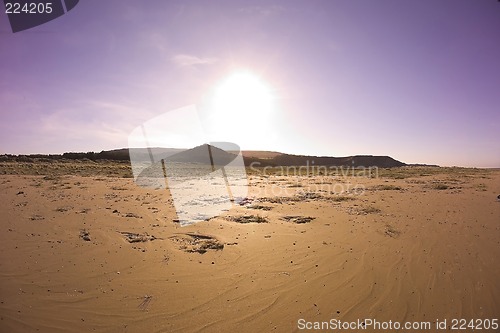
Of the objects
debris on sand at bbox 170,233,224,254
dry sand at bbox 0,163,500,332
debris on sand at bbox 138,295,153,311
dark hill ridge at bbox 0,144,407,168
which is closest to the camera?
dry sand at bbox 0,163,500,332

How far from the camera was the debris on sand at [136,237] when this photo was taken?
25.7ft

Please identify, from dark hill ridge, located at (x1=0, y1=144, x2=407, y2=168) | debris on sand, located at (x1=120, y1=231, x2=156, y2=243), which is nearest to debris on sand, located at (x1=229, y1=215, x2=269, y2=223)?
debris on sand, located at (x1=120, y1=231, x2=156, y2=243)

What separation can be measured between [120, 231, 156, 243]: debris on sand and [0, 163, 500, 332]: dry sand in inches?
1.2

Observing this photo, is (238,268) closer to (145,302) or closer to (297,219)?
(145,302)

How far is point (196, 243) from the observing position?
7.73 meters

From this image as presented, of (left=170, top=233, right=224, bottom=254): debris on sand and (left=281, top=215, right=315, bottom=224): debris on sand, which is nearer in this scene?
(left=170, top=233, right=224, bottom=254): debris on sand

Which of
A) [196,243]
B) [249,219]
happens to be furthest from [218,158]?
[196,243]

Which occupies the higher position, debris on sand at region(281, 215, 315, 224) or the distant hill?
the distant hill

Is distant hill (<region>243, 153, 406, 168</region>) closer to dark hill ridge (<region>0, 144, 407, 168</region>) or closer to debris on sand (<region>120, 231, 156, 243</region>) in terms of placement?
dark hill ridge (<region>0, 144, 407, 168</region>)

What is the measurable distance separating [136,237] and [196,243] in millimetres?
1834

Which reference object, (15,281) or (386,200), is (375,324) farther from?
(386,200)

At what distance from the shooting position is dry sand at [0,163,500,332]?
4547mm

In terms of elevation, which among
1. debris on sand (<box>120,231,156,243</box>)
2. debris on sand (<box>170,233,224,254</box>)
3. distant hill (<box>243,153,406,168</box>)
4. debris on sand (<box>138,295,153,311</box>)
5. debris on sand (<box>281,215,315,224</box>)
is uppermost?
distant hill (<box>243,153,406,168</box>)

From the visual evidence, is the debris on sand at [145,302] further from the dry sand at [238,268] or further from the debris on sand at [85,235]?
the debris on sand at [85,235]
